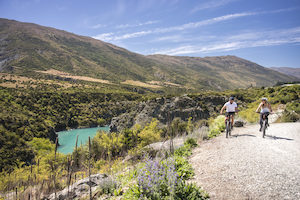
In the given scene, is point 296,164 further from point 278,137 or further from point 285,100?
point 285,100

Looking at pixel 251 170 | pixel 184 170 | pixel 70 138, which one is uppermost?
pixel 251 170

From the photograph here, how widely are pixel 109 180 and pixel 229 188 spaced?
3482mm

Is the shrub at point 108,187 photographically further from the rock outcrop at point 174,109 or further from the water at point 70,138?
the water at point 70,138

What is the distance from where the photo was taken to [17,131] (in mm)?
45625

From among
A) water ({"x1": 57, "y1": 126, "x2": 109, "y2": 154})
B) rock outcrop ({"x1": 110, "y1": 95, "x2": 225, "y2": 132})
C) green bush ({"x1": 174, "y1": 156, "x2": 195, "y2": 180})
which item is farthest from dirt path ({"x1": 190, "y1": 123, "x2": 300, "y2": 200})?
water ({"x1": 57, "y1": 126, "x2": 109, "y2": 154})

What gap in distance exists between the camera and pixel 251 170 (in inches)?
185

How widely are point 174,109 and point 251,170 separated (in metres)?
29.2

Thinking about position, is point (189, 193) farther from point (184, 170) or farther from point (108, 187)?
point (108, 187)

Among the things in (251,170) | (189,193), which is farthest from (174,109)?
(189,193)

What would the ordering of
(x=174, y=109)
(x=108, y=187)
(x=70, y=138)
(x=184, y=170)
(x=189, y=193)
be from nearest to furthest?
1. (x=189, y=193)
2. (x=184, y=170)
3. (x=108, y=187)
4. (x=174, y=109)
5. (x=70, y=138)

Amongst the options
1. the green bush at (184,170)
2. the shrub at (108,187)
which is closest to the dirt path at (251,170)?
the green bush at (184,170)

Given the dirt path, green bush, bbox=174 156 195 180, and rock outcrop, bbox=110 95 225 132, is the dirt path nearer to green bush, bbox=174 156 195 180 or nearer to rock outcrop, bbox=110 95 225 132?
green bush, bbox=174 156 195 180

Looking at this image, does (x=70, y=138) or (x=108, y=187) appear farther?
(x=70, y=138)

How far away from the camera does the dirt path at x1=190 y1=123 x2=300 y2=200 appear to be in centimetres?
378
